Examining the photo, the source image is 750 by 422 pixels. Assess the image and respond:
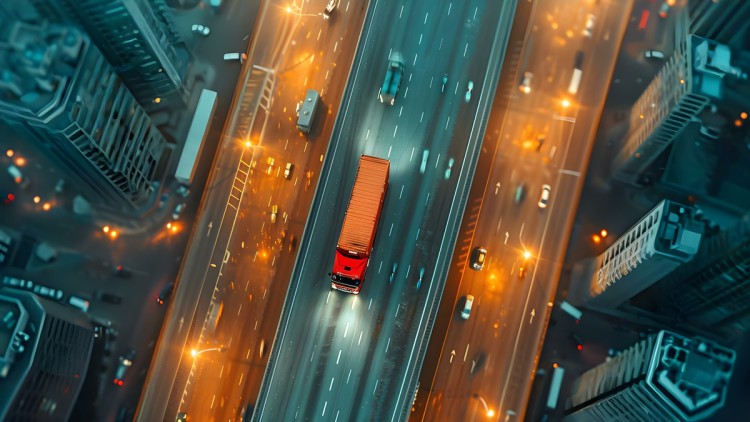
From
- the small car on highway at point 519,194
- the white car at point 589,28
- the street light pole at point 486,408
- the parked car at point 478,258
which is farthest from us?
the white car at point 589,28

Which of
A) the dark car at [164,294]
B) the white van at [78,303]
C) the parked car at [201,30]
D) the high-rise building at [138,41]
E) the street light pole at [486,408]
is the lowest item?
the white van at [78,303]

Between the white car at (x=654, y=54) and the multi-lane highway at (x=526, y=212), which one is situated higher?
the white car at (x=654, y=54)

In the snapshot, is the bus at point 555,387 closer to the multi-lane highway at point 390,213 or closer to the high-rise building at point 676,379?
the high-rise building at point 676,379

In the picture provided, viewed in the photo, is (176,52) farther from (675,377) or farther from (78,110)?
(675,377)

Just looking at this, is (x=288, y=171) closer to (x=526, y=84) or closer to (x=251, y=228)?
(x=251, y=228)

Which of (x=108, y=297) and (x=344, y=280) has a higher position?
(x=344, y=280)

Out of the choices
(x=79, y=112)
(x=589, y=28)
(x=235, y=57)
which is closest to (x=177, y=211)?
(x=235, y=57)

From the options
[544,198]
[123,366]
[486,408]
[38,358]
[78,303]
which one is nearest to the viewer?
[38,358]

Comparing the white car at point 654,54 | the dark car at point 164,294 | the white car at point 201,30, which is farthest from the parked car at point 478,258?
the white car at point 201,30
